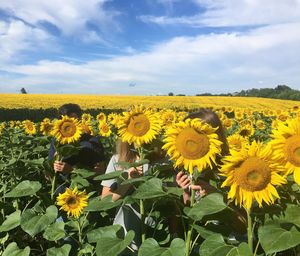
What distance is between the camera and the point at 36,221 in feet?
11.1

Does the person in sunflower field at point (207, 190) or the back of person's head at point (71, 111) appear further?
the back of person's head at point (71, 111)

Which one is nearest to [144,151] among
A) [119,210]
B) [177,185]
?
[177,185]

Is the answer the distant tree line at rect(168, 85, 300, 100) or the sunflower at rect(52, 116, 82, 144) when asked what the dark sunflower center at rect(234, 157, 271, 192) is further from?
the distant tree line at rect(168, 85, 300, 100)

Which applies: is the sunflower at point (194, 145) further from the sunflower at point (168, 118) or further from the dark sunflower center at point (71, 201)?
the sunflower at point (168, 118)

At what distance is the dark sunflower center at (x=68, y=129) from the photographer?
4332 mm

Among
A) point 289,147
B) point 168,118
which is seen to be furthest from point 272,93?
point 289,147

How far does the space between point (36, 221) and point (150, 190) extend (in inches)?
40.0

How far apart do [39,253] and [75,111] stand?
1.32 meters

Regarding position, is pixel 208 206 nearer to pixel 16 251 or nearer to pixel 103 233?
pixel 103 233

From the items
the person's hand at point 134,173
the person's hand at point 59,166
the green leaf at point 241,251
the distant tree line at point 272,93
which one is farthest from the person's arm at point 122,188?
the distant tree line at point 272,93

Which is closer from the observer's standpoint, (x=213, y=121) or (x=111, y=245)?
(x=111, y=245)

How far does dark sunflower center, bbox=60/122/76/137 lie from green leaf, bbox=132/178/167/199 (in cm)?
171

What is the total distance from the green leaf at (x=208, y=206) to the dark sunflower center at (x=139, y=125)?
2.66ft

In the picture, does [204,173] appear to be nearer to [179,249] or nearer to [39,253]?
[179,249]
